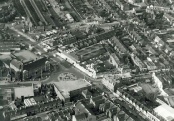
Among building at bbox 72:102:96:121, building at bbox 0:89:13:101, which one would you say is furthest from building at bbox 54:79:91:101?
building at bbox 0:89:13:101

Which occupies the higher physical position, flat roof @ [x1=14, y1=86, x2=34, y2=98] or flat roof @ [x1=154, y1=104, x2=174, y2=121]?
flat roof @ [x1=14, y1=86, x2=34, y2=98]

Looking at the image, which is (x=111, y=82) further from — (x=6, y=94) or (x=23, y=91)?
(x=6, y=94)

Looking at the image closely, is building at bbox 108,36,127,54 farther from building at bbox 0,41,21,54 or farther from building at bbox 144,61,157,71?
building at bbox 0,41,21,54

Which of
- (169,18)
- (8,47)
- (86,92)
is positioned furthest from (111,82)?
(169,18)

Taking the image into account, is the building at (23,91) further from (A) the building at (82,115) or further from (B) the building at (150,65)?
(B) the building at (150,65)


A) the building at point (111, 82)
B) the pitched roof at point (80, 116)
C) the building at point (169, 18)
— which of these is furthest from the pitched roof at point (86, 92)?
the building at point (169, 18)

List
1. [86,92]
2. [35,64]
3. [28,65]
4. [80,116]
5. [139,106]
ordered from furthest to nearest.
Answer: [35,64], [28,65], [86,92], [139,106], [80,116]
